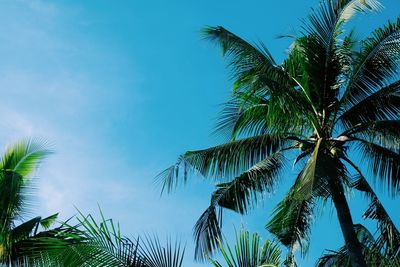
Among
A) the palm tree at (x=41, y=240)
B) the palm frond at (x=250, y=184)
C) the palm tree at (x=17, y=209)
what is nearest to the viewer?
the palm tree at (x=41, y=240)

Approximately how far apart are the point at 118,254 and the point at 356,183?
919cm

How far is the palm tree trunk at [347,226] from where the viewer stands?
9680mm

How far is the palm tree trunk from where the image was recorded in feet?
31.8

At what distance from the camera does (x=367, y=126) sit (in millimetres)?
11141

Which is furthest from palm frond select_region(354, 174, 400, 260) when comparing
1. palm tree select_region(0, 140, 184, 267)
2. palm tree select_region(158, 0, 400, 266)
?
palm tree select_region(0, 140, 184, 267)

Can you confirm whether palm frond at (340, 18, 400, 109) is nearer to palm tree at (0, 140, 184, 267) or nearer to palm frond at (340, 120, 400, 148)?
palm frond at (340, 120, 400, 148)

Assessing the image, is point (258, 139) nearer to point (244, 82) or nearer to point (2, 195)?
point (244, 82)

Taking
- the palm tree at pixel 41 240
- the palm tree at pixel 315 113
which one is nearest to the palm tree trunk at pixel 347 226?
the palm tree at pixel 315 113

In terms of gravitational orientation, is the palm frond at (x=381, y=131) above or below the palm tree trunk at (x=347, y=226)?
above

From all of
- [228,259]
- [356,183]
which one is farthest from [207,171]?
[228,259]

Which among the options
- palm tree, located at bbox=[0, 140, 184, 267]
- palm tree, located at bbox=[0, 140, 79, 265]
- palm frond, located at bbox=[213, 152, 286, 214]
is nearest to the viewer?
palm tree, located at bbox=[0, 140, 184, 267]

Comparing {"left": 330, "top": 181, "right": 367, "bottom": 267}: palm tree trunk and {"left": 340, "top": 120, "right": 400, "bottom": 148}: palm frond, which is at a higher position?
{"left": 340, "top": 120, "right": 400, "bottom": 148}: palm frond

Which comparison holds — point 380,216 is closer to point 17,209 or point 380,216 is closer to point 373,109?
point 373,109

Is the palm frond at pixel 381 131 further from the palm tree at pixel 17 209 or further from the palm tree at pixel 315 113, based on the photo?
the palm tree at pixel 17 209
